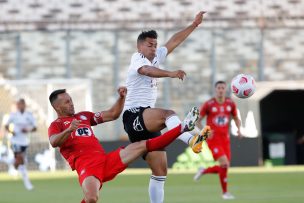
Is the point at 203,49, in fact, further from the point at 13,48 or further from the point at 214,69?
the point at 13,48

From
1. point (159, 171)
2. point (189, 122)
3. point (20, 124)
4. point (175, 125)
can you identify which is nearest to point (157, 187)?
point (159, 171)

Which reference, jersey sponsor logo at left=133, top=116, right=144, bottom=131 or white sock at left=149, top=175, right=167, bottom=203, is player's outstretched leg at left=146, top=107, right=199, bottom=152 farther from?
white sock at left=149, top=175, right=167, bottom=203

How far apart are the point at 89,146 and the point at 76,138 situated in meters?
0.18

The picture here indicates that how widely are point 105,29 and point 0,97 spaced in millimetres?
4288

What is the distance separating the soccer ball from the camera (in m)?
Result: 11.8

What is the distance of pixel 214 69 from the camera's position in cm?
3064

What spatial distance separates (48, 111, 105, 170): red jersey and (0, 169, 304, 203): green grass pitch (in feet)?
15.2

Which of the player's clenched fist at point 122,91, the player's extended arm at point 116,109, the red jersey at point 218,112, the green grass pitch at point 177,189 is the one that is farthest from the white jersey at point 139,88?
the red jersey at point 218,112

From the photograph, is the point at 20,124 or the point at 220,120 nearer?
the point at 220,120

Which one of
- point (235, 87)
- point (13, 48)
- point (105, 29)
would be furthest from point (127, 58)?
point (235, 87)

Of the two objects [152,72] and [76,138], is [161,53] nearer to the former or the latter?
[152,72]

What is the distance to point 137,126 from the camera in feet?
36.2

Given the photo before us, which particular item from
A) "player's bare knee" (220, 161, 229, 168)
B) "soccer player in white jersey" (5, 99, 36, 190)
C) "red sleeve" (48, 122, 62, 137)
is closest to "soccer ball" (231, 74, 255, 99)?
"red sleeve" (48, 122, 62, 137)

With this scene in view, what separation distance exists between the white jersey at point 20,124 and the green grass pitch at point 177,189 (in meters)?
1.06
